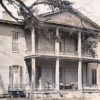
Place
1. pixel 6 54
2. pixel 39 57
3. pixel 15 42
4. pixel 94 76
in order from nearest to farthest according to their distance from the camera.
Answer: pixel 6 54, pixel 39 57, pixel 15 42, pixel 94 76

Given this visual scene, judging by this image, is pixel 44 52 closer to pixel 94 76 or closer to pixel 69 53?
pixel 69 53

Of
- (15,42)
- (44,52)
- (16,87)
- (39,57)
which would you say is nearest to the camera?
(16,87)

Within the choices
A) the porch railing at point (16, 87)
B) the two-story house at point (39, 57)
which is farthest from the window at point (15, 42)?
the porch railing at point (16, 87)

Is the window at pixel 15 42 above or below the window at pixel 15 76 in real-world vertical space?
above

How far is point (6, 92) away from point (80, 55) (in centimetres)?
931

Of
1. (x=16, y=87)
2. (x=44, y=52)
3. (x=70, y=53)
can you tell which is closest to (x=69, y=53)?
(x=70, y=53)

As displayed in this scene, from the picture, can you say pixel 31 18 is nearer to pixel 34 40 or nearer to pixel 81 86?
pixel 34 40

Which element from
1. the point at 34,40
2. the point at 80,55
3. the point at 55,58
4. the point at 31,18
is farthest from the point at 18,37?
the point at 31,18

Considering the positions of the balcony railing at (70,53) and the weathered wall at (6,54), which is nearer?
the weathered wall at (6,54)

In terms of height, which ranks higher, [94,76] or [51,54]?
[51,54]

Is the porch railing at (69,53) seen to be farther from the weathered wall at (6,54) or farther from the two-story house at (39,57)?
the weathered wall at (6,54)

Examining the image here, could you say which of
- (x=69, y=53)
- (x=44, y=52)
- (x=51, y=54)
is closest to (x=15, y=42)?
(x=44, y=52)

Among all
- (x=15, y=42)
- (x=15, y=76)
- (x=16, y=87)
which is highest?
(x=15, y=42)

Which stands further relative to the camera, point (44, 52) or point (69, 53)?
point (69, 53)
